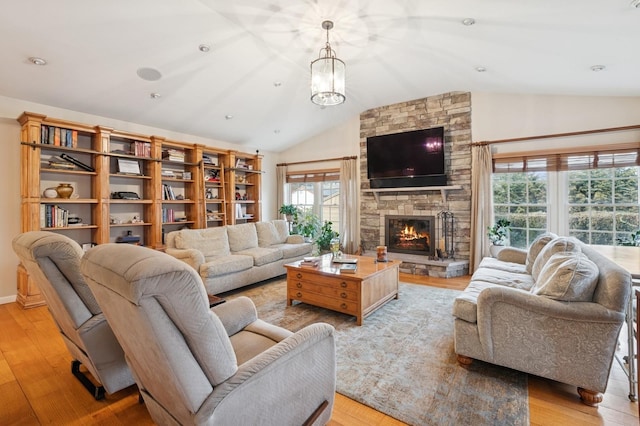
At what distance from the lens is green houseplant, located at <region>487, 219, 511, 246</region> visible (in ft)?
15.5

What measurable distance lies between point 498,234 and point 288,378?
14.8ft

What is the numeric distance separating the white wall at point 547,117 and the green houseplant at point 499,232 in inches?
46.2

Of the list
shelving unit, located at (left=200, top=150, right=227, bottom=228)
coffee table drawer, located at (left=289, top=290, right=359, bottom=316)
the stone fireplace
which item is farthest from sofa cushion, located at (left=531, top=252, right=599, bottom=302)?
shelving unit, located at (left=200, top=150, right=227, bottom=228)

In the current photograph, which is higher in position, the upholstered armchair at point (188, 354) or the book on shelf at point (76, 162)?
the book on shelf at point (76, 162)

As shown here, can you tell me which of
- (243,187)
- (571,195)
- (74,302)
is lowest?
(74,302)

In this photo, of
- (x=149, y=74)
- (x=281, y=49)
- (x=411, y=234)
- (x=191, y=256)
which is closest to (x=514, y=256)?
(x=411, y=234)

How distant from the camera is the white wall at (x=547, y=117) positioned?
160 inches

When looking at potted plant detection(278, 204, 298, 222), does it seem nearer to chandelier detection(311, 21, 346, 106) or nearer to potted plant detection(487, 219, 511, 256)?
potted plant detection(487, 219, 511, 256)

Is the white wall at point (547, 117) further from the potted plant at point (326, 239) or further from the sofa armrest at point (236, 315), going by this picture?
the sofa armrest at point (236, 315)

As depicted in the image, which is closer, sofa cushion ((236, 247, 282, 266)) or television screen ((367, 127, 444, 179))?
sofa cushion ((236, 247, 282, 266))

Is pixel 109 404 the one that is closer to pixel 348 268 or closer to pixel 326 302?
pixel 326 302

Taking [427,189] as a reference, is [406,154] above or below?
above

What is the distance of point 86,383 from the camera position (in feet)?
6.77

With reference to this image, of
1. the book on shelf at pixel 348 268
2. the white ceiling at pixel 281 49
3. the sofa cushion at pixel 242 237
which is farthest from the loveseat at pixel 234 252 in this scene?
the white ceiling at pixel 281 49
